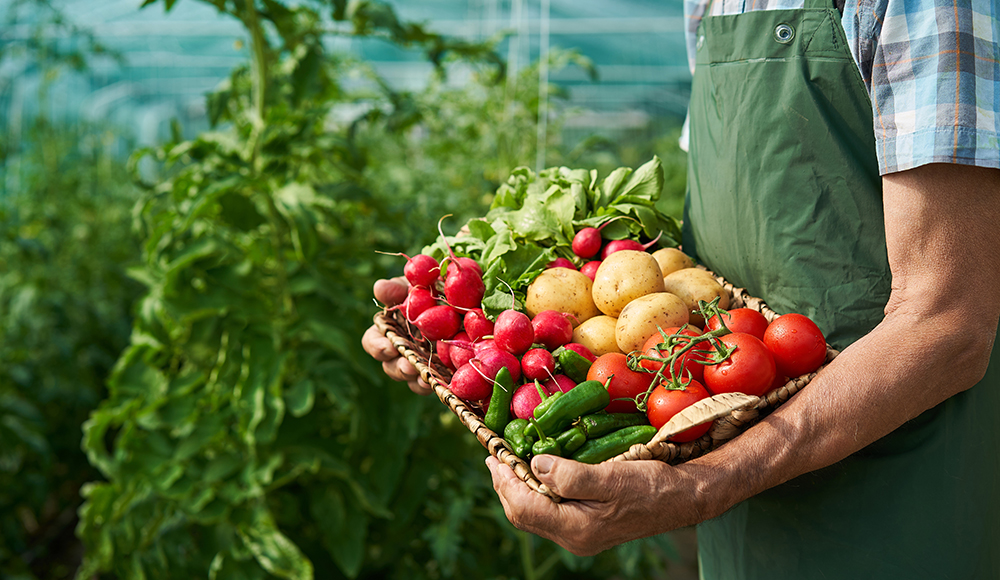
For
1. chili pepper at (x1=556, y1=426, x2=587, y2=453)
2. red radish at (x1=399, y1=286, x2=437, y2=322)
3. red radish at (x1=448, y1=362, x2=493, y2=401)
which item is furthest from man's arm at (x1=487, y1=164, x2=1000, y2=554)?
red radish at (x1=399, y1=286, x2=437, y2=322)

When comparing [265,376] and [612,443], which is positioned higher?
[612,443]

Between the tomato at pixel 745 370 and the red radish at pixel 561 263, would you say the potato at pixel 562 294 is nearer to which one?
the red radish at pixel 561 263

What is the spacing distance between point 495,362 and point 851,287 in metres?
0.64

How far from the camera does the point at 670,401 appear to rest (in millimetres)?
1087

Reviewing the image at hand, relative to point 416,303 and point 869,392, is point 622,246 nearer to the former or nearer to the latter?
point 416,303

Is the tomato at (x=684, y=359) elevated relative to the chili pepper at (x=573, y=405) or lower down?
elevated

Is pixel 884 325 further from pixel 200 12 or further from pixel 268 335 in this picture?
pixel 200 12

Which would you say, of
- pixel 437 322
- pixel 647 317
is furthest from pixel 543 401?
pixel 437 322

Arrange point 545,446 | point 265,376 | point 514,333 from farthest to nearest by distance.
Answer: point 265,376
point 514,333
point 545,446

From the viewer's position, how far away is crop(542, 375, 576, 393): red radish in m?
1.25

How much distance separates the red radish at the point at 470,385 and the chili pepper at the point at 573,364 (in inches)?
5.7

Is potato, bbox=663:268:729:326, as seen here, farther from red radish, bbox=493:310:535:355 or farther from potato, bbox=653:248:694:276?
red radish, bbox=493:310:535:355

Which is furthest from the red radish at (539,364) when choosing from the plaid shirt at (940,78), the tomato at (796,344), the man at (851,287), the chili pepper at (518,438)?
the plaid shirt at (940,78)

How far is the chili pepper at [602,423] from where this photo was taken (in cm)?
112
